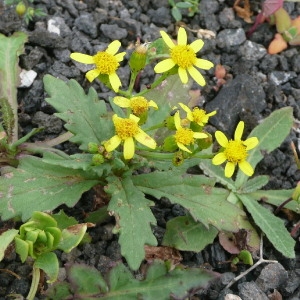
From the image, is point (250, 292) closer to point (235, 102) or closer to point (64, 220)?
point (64, 220)

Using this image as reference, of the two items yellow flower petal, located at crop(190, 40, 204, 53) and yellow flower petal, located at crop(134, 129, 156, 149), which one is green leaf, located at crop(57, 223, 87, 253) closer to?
yellow flower petal, located at crop(134, 129, 156, 149)

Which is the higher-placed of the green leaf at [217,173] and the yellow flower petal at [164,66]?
the yellow flower petal at [164,66]

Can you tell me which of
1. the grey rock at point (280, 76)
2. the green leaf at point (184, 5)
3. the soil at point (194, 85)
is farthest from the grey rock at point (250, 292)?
the green leaf at point (184, 5)

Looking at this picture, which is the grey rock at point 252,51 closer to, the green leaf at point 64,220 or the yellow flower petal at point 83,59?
the yellow flower petal at point 83,59

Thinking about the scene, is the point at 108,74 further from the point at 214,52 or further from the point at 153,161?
the point at 214,52

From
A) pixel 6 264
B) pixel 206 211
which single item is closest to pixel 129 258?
pixel 206 211
